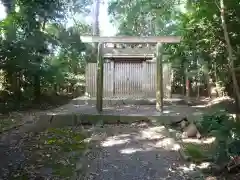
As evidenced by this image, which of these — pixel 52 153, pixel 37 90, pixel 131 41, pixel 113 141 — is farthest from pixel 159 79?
pixel 37 90

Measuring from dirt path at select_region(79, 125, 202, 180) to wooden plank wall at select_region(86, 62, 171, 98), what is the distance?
21.8 ft

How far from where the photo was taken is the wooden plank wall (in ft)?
49.3

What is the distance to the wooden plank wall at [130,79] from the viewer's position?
15016 millimetres

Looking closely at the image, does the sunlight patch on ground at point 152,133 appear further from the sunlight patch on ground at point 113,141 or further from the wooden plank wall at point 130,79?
the wooden plank wall at point 130,79

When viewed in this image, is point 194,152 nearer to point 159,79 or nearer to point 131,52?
point 159,79

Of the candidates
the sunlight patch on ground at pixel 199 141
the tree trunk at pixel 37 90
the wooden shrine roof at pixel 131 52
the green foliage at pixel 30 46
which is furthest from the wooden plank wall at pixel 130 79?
the sunlight patch on ground at pixel 199 141

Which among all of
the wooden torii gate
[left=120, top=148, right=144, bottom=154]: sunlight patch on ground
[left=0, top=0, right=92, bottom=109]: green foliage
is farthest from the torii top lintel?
[left=120, top=148, right=144, bottom=154]: sunlight patch on ground

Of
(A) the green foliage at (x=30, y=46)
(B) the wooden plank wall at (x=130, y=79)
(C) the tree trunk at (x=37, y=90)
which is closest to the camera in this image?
(A) the green foliage at (x=30, y=46)

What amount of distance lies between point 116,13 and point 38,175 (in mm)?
22551

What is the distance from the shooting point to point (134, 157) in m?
6.05

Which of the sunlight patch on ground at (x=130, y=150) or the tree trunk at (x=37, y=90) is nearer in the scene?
the sunlight patch on ground at (x=130, y=150)

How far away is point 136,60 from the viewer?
15.3 meters

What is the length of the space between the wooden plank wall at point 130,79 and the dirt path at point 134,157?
6.66 m

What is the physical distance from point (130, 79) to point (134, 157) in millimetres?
9299
